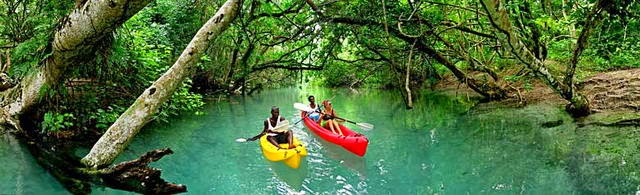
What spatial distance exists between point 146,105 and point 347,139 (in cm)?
484

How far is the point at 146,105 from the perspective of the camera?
453 centimetres

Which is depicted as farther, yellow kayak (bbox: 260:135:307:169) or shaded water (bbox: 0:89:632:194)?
yellow kayak (bbox: 260:135:307:169)

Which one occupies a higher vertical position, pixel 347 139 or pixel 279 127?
pixel 279 127

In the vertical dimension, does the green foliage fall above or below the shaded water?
above

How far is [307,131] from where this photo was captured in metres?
12.5

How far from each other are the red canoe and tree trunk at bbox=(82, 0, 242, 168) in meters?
4.26

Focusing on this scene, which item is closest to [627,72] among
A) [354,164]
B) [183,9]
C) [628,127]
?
[628,127]

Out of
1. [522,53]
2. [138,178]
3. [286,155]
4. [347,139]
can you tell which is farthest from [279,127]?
[522,53]

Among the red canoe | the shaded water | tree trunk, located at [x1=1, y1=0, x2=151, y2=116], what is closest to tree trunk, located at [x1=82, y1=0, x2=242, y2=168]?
tree trunk, located at [x1=1, y1=0, x2=151, y2=116]

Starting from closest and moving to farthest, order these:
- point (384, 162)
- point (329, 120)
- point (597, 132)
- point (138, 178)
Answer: point (138, 178) → point (384, 162) → point (597, 132) → point (329, 120)

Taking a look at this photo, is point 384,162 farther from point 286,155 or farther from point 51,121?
point 51,121

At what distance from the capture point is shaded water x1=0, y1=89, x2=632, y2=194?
248 inches

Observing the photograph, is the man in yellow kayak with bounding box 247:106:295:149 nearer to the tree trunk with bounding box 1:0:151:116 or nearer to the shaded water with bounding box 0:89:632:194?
the shaded water with bounding box 0:89:632:194

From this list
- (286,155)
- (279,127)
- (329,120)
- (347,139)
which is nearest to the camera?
(286,155)
